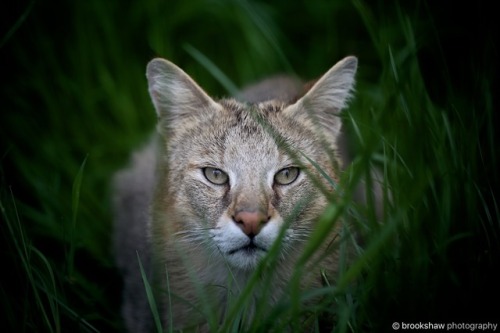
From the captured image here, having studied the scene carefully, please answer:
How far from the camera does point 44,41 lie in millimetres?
5312

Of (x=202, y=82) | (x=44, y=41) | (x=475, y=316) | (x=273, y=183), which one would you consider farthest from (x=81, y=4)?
(x=475, y=316)

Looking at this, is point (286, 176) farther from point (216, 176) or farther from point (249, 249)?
point (249, 249)

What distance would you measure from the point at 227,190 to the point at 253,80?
2.51 meters

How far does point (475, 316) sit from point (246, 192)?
116 cm

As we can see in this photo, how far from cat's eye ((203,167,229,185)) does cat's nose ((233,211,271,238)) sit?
1.29 ft

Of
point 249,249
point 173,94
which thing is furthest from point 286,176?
point 173,94

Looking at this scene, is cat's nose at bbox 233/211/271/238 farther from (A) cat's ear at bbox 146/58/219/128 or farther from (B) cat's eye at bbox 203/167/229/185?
(A) cat's ear at bbox 146/58/219/128

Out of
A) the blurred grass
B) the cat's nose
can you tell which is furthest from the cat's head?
the blurred grass

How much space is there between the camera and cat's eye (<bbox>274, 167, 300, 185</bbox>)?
3213 mm

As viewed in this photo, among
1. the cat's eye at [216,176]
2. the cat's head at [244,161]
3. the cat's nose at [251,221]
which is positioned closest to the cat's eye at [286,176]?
the cat's head at [244,161]

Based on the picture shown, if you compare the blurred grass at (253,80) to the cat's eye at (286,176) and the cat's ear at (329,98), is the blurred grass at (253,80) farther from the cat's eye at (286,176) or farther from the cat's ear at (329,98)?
the cat's eye at (286,176)

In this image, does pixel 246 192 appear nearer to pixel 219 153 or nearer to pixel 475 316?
pixel 219 153

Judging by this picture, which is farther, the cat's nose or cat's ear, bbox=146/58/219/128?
cat's ear, bbox=146/58/219/128

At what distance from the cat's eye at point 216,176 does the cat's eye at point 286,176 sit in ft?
0.86
